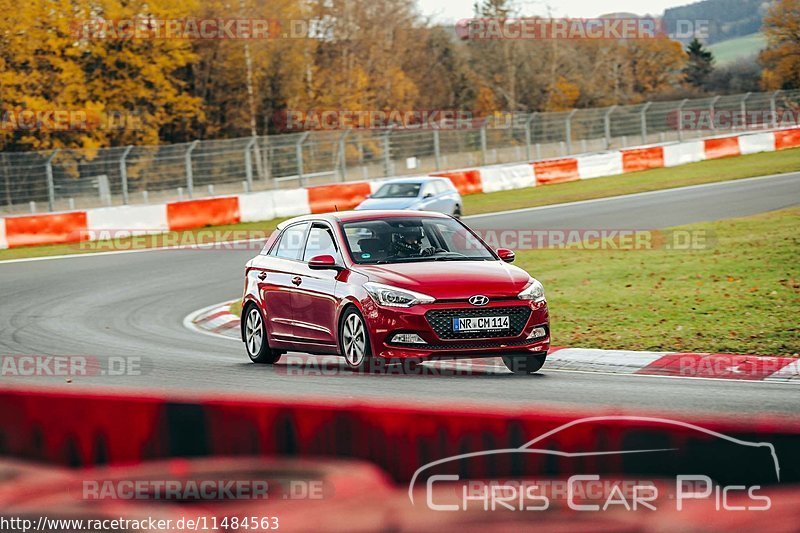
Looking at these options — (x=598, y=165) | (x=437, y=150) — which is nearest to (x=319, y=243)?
(x=437, y=150)

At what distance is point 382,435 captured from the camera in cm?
448

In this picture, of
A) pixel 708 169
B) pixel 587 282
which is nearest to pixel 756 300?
pixel 587 282

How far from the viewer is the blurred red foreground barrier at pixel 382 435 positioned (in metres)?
4.03

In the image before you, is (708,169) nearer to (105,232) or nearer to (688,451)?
(105,232)

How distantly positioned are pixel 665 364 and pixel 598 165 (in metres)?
30.5

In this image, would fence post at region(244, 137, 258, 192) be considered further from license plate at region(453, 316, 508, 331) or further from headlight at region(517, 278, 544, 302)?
license plate at region(453, 316, 508, 331)

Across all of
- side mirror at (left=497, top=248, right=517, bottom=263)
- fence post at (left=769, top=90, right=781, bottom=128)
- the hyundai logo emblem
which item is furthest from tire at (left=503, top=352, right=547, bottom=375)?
fence post at (left=769, top=90, right=781, bottom=128)

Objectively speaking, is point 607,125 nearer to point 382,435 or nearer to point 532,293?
point 532,293

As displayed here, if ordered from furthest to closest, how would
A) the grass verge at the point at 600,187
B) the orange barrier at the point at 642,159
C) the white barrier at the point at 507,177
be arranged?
the orange barrier at the point at 642,159
the white barrier at the point at 507,177
the grass verge at the point at 600,187

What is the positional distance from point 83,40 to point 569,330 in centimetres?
4270

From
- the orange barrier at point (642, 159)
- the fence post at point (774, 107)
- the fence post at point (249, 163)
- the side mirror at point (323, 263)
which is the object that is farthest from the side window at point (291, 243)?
the fence post at point (774, 107)

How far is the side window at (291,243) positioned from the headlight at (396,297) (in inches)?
70.4

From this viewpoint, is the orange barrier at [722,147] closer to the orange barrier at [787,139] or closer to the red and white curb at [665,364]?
the orange barrier at [787,139]

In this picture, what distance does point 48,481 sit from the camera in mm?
4859
